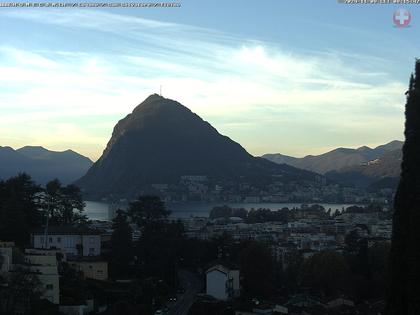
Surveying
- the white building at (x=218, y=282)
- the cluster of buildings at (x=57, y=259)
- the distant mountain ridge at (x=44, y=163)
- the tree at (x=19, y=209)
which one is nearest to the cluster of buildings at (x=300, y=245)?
the white building at (x=218, y=282)

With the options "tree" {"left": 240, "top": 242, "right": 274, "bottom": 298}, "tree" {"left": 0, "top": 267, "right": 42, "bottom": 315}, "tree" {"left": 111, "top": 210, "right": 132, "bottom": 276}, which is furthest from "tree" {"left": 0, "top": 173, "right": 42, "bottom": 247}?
"tree" {"left": 240, "top": 242, "right": 274, "bottom": 298}

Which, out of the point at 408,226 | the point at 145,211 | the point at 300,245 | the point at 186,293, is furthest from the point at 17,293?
the point at 300,245

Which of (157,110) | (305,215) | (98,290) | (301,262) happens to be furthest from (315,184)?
(98,290)

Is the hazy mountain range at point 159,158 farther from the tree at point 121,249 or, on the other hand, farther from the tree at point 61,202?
the tree at point 121,249

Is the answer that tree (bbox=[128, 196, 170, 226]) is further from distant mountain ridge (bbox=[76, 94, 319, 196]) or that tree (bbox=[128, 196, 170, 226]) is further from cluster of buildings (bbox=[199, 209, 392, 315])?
distant mountain ridge (bbox=[76, 94, 319, 196])

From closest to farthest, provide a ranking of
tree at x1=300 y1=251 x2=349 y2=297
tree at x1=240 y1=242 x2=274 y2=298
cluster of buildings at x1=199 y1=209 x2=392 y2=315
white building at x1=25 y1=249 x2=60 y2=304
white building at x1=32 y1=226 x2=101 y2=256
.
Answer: white building at x1=25 y1=249 x2=60 y2=304, cluster of buildings at x1=199 y1=209 x2=392 y2=315, white building at x1=32 y1=226 x2=101 y2=256, tree at x1=240 y1=242 x2=274 y2=298, tree at x1=300 y1=251 x2=349 y2=297

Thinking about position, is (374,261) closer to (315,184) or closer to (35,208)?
(35,208)

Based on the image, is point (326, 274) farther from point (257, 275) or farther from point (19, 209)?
point (19, 209)
